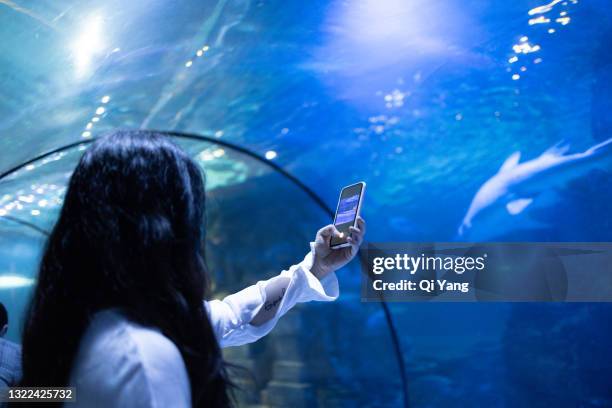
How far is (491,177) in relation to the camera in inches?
195

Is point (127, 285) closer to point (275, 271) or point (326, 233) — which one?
point (326, 233)

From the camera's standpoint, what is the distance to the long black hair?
128 cm

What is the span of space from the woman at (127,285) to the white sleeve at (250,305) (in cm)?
76

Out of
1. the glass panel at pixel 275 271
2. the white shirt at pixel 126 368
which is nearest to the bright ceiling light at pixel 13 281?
the glass panel at pixel 275 271

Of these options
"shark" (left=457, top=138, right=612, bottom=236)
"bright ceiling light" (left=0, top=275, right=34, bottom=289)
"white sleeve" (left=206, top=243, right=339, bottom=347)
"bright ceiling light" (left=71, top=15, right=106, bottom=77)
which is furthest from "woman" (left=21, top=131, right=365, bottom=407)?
"bright ceiling light" (left=0, top=275, right=34, bottom=289)

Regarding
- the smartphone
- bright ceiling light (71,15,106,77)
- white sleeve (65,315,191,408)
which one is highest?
bright ceiling light (71,15,106,77)

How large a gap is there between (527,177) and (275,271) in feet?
7.44

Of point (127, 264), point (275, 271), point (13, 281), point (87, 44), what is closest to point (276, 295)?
point (127, 264)

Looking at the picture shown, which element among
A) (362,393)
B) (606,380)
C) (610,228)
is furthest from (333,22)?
(606,380)

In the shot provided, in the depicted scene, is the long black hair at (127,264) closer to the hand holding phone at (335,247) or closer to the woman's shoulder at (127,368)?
the woman's shoulder at (127,368)

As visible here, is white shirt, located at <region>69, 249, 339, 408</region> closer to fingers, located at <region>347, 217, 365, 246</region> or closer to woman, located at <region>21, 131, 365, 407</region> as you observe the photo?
woman, located at <region>21, 131, 365, 407</region>

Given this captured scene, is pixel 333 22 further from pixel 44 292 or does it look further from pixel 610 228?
pixel 44 292

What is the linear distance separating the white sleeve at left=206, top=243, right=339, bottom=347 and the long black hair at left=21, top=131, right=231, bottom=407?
77 cm

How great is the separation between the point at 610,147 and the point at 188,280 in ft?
14.1
